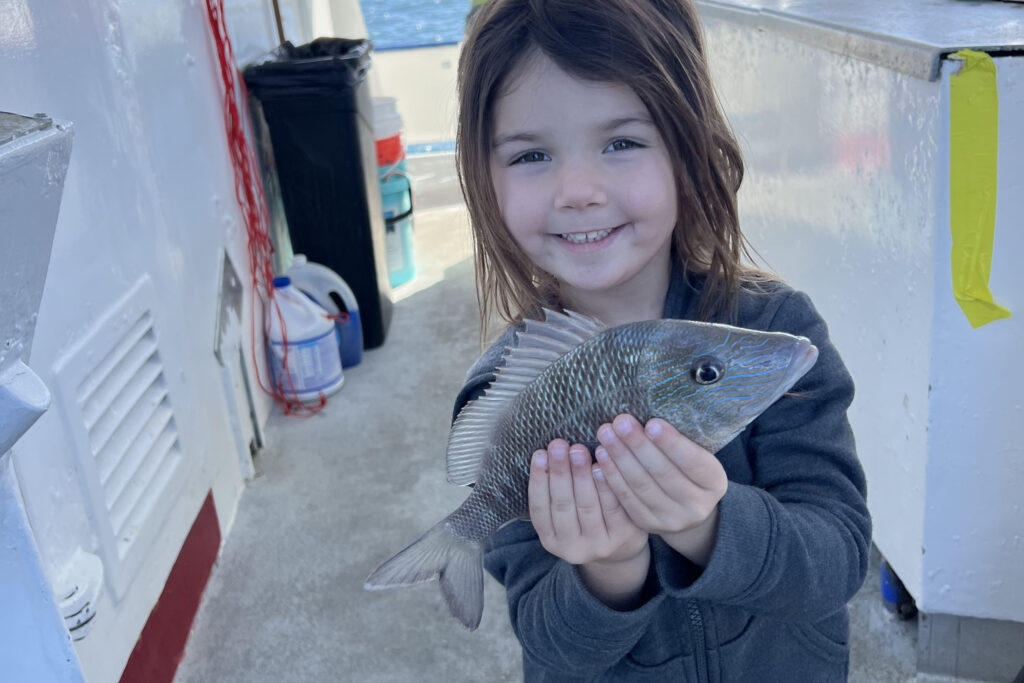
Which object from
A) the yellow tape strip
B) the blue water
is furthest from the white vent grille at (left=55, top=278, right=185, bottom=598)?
the blue water

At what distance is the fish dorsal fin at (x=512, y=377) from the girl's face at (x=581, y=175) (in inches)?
5.4

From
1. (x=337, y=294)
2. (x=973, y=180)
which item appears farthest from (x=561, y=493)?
(x=337, y=294)

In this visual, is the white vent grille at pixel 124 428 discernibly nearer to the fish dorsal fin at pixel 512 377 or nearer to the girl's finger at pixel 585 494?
the fish dorsal fin at pixel 512 377

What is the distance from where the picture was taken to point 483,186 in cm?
119

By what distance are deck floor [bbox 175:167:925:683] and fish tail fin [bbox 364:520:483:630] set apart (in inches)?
45.7

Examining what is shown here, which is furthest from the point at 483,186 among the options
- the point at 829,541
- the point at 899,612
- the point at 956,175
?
the point at 899,612

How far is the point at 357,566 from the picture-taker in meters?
2.51

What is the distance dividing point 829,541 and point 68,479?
1372mm

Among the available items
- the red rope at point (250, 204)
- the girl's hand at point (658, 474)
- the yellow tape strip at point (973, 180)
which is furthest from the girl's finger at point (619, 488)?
the red rope at point (250, 204)

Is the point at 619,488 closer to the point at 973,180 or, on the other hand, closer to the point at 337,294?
the point at 973,180

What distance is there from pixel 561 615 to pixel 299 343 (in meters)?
2.41

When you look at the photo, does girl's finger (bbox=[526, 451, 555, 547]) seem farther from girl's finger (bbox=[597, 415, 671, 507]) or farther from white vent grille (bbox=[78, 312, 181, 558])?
white vent grille (bbox=[78, 312, 181, 558])

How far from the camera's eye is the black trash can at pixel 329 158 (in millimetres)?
3594

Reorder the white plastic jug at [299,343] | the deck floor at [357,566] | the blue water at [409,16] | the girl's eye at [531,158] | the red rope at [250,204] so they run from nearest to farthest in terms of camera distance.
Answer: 1. the girl's eye at [531,158]
2. the deck floor at [357,566]
3. the red rope at [250,204]
4. the white plastic jug at [299,343]
5. the blue water at [409,16]
